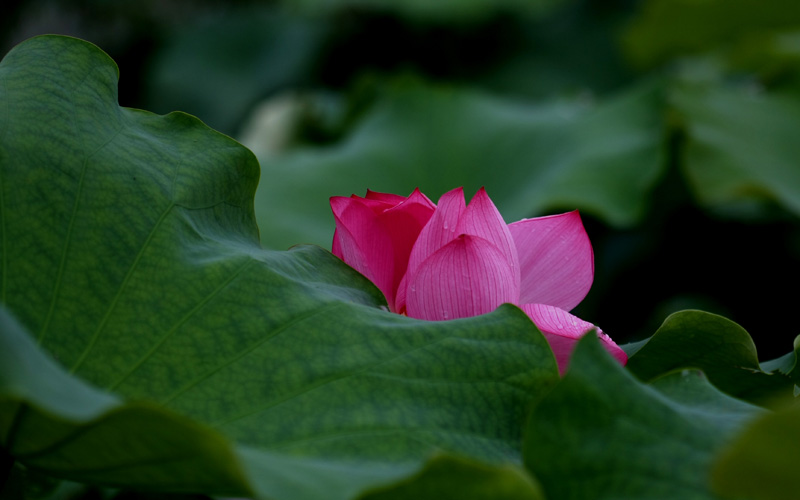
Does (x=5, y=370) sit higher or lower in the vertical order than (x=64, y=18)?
higher

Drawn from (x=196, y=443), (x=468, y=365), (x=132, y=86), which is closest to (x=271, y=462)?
(x=196, y=443)

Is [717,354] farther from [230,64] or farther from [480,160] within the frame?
[230,64]

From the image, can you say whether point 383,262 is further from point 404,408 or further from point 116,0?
point 116,0

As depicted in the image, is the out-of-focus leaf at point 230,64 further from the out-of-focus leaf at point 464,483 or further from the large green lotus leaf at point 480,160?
the out-of-focus leaf at point 464,483

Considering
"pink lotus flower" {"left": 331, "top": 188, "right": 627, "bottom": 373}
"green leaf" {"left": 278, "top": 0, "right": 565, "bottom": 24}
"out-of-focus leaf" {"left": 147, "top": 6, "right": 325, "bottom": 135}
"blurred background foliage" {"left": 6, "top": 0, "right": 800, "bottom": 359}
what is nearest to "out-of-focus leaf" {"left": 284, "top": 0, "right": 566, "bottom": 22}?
"green leaf" {"left": 278, "top": 0, "right": 565, "bottom": 24}

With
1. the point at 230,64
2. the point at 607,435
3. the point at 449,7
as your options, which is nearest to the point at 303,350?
the point at 607,435

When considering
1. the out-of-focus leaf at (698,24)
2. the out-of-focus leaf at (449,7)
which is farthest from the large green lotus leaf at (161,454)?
the out-of-focus leaf at (449,7)
